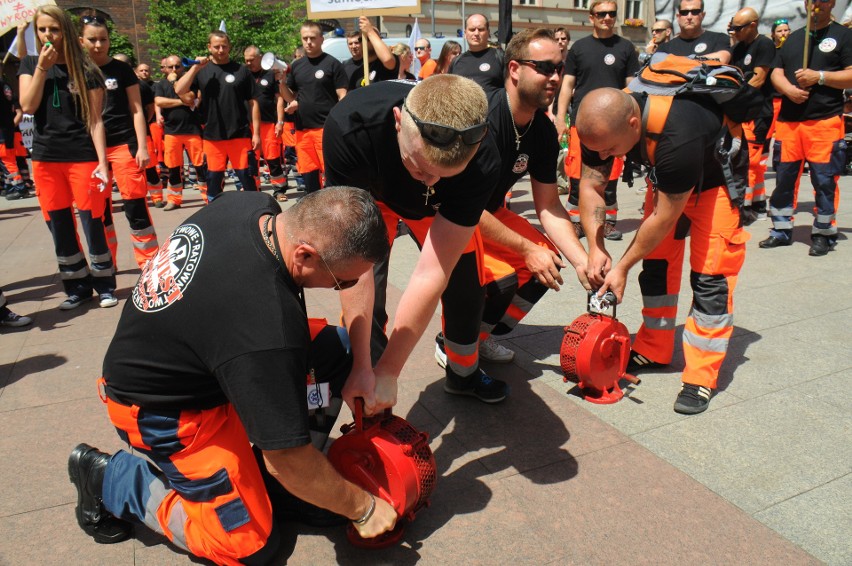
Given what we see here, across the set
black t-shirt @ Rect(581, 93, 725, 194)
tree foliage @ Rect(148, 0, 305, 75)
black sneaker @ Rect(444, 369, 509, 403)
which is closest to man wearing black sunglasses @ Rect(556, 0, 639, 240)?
black t-shirt @ Rect(581, 93, 725, 194)

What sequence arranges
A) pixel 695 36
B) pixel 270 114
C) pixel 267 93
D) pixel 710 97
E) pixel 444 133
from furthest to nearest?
pixel 270 114 < pixel 267 93 < pixel 695 36 < pixel 710 97 < pixel 444 133

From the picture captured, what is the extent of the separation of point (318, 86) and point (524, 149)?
5001 millimetres

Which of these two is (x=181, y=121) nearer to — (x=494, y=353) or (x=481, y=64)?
(x=481, y=64)

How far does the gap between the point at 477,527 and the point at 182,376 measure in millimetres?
1207

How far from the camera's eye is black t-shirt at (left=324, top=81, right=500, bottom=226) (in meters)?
2.57

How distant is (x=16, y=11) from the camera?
4.92m

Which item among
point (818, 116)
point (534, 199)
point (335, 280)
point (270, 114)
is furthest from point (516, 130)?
point (270, 114)

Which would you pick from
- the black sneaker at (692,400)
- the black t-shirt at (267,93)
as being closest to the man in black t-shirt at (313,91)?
the black t-shirt at (267,93)

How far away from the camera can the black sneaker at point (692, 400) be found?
3248 mm

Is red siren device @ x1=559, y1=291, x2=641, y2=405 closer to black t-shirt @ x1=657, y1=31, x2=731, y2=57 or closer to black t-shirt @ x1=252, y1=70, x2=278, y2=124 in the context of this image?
black t-shirt @ x1=657, y1=31, x2=731, y2=57

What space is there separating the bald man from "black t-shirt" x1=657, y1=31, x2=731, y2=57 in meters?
3.14

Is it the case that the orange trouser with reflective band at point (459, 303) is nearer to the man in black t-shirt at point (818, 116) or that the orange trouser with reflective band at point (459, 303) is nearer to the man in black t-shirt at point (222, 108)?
the man in black t-shirt at point (818, 116)

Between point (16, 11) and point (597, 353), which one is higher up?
point (16, 11)

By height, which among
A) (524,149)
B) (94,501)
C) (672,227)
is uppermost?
(524,149)
